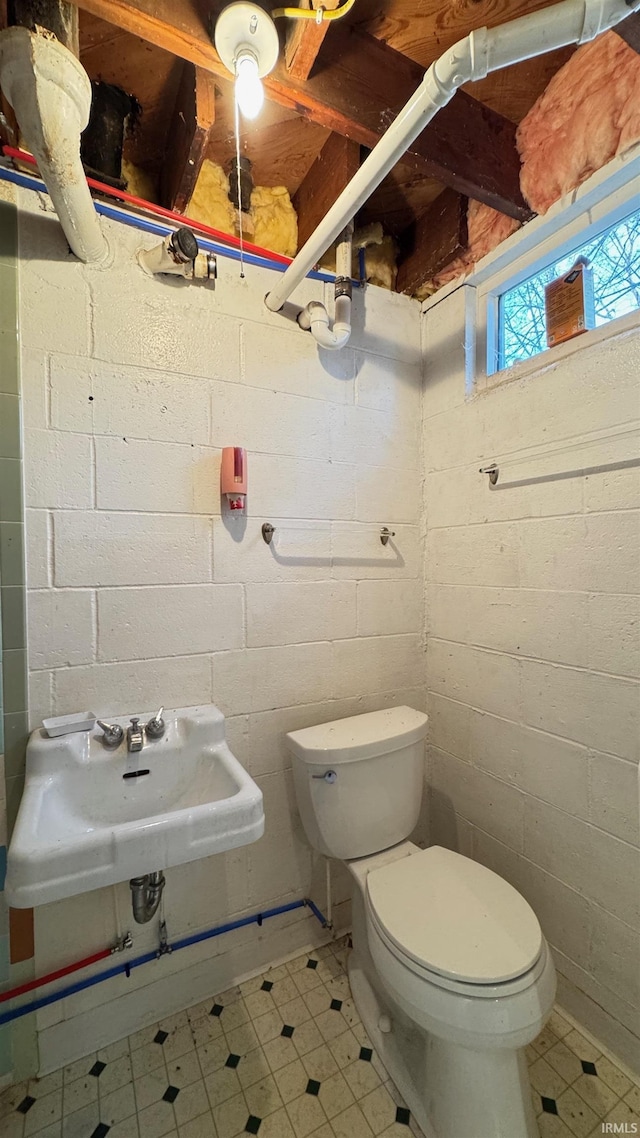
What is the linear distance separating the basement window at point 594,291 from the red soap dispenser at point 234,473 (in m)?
0.96

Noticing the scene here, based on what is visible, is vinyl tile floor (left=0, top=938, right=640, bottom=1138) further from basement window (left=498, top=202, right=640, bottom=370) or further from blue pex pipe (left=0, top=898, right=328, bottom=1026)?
basement window (left=498, top=202, right=640, bottom=370)

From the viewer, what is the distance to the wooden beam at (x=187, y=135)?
1045 millimetres

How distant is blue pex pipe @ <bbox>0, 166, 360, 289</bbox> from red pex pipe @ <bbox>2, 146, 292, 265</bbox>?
0.01 m

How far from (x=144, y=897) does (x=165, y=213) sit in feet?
6.02

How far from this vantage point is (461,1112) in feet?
3.16

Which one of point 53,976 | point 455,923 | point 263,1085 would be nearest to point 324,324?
point 455,923

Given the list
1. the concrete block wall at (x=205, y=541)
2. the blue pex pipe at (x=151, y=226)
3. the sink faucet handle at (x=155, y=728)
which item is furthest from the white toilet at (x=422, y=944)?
the blue pex pipe at (x=151, y=226)

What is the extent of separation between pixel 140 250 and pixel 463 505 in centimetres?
127

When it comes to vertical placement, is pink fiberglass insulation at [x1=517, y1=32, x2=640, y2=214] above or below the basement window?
above

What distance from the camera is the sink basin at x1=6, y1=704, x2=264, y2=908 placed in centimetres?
77

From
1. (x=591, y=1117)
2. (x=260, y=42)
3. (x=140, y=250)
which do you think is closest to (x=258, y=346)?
(x=140, y=250)

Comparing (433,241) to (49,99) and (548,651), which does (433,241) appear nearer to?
(49,99)

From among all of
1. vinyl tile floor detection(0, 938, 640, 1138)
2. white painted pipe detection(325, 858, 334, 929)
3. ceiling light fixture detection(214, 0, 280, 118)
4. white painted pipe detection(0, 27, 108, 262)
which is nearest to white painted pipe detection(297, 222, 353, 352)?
ceiling light fixture detection(214, 0, 280, 118)

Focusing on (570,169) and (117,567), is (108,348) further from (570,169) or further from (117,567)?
(570,169)
